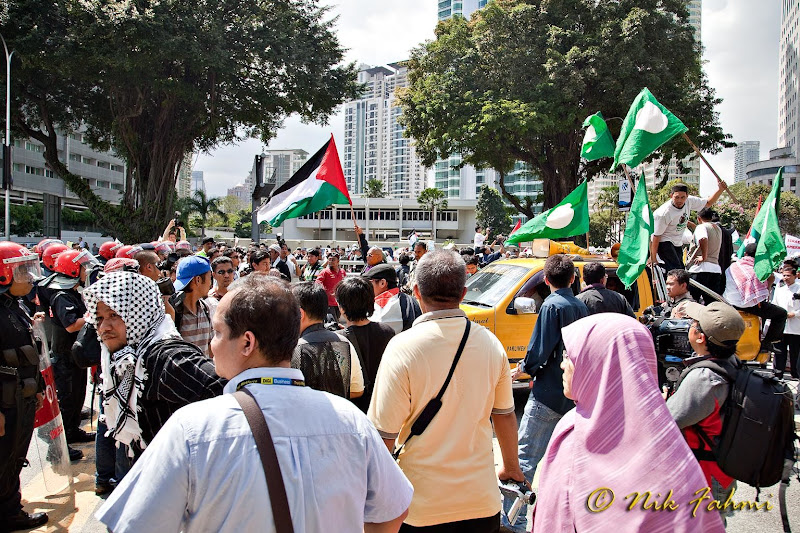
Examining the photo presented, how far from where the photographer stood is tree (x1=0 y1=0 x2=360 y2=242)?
68.1 ft

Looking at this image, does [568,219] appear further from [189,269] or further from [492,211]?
[492,211]

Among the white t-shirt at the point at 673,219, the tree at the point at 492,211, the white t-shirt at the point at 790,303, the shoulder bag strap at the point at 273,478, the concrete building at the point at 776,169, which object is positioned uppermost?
the concrete building at the point at 776,169

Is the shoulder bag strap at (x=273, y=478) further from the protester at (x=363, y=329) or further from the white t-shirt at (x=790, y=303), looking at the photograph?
the white t-shirt at (x=790, y=303)

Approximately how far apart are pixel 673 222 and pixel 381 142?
158 m

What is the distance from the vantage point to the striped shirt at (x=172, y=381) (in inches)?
95.4

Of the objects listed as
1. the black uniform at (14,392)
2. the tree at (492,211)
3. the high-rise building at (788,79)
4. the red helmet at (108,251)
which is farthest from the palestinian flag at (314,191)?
the high-rise building at (788,79)

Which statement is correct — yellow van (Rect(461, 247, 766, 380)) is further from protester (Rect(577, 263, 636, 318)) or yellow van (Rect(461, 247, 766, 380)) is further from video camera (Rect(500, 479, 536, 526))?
video camera (Rect(500, 479, 536, 526))

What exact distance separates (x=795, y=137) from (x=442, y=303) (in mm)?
127813

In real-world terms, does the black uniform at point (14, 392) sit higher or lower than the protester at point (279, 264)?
lower

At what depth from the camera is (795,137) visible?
106 metres

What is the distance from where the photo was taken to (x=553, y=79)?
21078mm

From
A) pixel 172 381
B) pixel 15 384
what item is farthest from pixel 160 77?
→ pixel 172 381

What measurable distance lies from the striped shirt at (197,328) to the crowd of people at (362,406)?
18 mm

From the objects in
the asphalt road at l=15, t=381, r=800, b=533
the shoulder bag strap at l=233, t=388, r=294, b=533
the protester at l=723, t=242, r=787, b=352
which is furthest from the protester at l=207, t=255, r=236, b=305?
the protester at l=723, t=242, r=787, b=352
